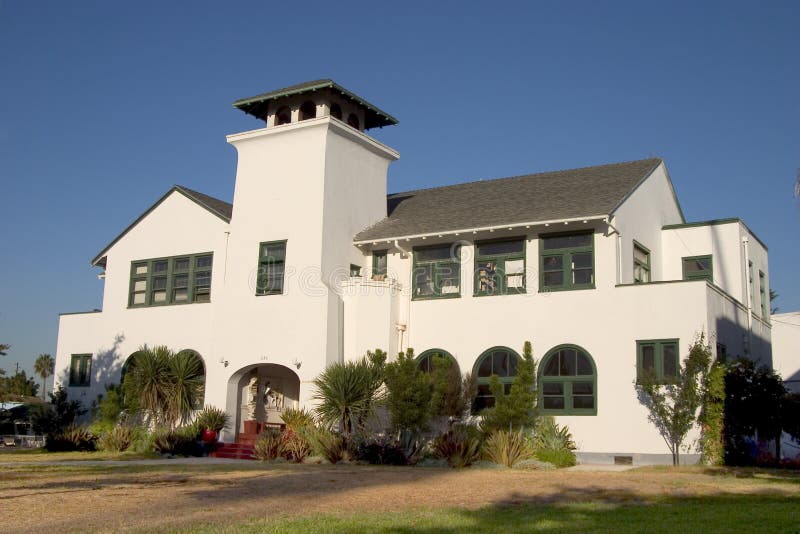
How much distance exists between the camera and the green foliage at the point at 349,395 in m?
23.7

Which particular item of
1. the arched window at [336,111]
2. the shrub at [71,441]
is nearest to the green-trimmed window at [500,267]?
the arched window at [336,111]

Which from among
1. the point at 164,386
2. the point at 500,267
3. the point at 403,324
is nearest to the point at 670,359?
the point at 500,267

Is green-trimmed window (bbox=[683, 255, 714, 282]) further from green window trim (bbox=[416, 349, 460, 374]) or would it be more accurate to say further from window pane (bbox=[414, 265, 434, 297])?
green window trim (bbox=[416, 349, 460, 374])

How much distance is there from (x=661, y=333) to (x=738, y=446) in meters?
3.46

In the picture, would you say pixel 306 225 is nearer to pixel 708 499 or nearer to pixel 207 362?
pixel 207 362

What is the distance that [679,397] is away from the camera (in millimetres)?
21531

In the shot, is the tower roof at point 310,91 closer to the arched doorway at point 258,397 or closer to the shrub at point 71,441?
the arched doorway at point 258,397

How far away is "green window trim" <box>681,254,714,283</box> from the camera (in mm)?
27781

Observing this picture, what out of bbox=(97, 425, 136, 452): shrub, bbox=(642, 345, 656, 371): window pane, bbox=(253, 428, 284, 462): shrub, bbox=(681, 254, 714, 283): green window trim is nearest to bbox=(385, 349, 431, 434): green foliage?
bbox=(253, 428, 284, 462): shrub

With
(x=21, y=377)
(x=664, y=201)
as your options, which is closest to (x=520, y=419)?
(x=664, y=201)

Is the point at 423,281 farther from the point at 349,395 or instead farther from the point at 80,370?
the point at 80,370

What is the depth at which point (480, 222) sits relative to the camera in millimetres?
25797

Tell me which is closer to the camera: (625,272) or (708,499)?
(708,499)

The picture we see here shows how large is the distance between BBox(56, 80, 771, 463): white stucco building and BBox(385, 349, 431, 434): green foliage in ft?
9.80
